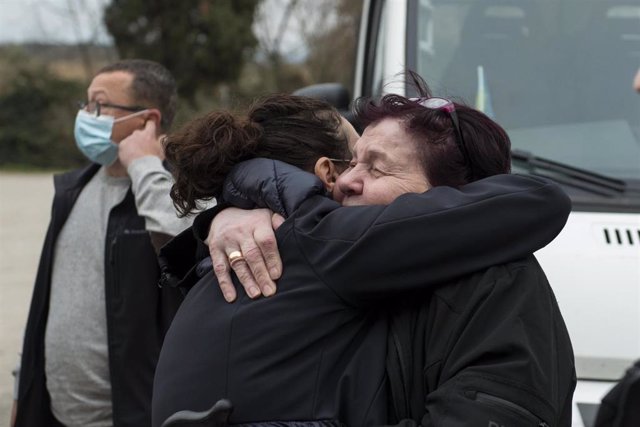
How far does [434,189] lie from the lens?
5.24 ft

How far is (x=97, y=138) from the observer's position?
128 inches

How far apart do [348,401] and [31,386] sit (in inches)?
76.1

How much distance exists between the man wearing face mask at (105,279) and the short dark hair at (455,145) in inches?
52.4

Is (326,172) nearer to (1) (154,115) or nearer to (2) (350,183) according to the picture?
(2) (350,183)

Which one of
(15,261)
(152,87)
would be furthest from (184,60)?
(152,87)

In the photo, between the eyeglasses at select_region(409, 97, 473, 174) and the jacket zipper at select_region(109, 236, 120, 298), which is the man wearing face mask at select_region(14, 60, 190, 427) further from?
the eyeglasses at select_region(409, 97, 473, 174)

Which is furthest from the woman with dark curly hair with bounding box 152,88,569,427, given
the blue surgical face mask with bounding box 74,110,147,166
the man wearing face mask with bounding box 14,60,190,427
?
the blue surgical face mask with bounding box 74,110,147,166

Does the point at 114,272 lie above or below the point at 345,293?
below

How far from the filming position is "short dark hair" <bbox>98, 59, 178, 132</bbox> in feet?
11.0

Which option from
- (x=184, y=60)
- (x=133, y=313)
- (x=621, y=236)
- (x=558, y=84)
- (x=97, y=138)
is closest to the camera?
(x=621, y=236)

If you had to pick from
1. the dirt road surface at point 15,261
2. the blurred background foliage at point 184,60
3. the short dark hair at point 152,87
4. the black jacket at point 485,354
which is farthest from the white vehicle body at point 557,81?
the blurred background foliage at point 184,60

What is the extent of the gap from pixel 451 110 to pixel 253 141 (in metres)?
0.38

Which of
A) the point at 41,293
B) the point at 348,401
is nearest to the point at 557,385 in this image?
the point at 348,401

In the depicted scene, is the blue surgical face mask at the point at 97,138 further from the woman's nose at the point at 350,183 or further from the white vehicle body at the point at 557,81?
the woman's nose at the point at 350,183
